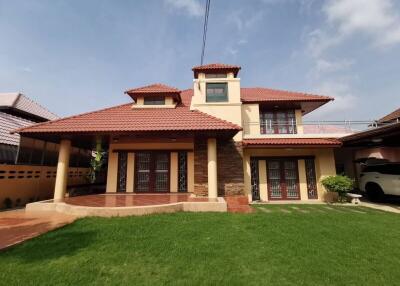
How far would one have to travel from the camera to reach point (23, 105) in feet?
49.5

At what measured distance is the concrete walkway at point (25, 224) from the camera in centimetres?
517

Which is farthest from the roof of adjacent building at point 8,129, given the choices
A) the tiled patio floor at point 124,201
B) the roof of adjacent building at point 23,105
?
the tiled patio floor at point 124,201

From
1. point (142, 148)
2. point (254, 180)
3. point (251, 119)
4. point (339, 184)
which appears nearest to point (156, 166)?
point (142, 148)

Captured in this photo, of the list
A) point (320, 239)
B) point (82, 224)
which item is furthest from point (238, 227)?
point (82, 224)

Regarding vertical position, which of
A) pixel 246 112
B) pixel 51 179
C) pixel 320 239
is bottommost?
pixel 320 239

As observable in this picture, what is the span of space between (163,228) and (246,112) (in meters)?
9.80

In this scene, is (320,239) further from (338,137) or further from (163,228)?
(338,137)

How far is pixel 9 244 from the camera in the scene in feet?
15.5

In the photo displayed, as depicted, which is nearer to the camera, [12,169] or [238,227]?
[238,227]

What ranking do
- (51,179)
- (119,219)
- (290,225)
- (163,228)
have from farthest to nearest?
(51,179)
(119,219)
(290,225)
(163,228)

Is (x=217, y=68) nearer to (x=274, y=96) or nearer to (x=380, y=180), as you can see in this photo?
(x=274, y=96)

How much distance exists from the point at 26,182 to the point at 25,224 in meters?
5.05

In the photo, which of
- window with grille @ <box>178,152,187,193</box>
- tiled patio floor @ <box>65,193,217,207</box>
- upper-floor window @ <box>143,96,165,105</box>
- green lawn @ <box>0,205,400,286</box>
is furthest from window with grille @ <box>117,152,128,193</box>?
green lawn @ <box>0,205,400,286</box>

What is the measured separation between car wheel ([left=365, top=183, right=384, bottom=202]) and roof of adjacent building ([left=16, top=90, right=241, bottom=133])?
8762 millimetres
